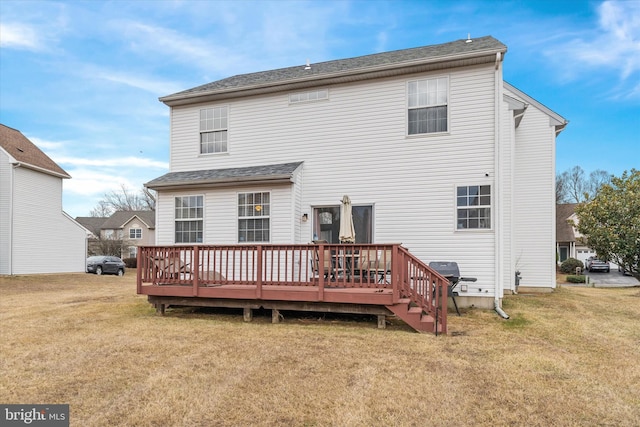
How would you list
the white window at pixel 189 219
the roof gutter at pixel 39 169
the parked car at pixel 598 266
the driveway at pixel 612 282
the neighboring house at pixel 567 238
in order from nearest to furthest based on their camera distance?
the white window at pixel 189 219
the roof gutter at pixel 39 169
the driveway at pixel 612 282
the parked car at pixel 598 266
the neighboring house at pixel 567 238

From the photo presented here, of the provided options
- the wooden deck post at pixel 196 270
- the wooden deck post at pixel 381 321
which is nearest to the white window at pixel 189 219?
the wooden deck post at pixel 196 270

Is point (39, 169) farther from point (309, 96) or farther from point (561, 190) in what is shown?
point (561, 190)

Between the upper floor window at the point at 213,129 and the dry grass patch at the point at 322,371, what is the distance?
5104 millimetres

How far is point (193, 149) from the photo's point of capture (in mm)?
10883

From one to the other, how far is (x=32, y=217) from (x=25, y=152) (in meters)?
3.71

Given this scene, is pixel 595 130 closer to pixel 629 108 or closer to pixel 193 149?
pixel 629 108

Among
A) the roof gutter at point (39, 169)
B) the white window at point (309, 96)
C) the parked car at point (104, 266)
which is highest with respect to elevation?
the white window at point (309, 96)

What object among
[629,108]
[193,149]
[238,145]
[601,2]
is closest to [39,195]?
[193,149]

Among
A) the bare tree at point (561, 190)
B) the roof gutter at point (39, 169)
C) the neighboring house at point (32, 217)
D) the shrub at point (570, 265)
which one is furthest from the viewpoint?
the bare tree at point (561, 190)

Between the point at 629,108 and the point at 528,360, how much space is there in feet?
119

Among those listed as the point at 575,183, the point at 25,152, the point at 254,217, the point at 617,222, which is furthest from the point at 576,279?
the point at 25,152

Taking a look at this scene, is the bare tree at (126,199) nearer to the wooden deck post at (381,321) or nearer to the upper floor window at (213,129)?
the upper floor window at (213,129)

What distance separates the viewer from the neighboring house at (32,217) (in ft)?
60.4

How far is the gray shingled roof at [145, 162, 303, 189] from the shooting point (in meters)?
9.08
